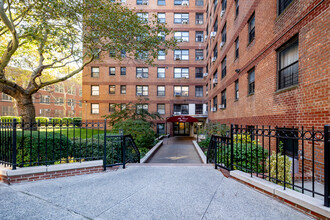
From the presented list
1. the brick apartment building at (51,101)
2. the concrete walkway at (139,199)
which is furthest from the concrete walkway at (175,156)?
the brick apartment building at (51,101)

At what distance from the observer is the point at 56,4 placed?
7.20 m

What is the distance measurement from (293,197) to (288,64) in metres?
5.51

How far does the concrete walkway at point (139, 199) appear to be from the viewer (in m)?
2.85

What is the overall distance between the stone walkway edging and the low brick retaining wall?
14.0ft

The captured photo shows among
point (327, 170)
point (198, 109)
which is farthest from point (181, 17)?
point (327, 170)

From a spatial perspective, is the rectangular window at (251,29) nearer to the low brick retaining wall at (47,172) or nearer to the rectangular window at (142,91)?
the low brick retaining wall at (47,172)

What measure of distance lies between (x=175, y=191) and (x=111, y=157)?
313 cm

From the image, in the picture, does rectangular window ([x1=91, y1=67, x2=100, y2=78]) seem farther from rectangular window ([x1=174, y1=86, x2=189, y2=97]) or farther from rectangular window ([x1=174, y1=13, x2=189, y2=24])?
rectangular window ([x1=174, y1=13, x2=189, y2=24])

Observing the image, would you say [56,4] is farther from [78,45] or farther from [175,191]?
[175,191]

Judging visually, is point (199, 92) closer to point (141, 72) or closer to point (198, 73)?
point (198, 73)

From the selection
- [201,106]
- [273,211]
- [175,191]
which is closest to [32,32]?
[175,191]

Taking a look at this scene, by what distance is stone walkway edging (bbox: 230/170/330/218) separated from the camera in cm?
263

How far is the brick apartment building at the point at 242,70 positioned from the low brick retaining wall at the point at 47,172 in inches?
271

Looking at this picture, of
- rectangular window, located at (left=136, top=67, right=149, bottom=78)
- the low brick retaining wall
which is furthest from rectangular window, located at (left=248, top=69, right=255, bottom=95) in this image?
rectangular window, located at (left=136, top=67, right=149, bottom=78)
